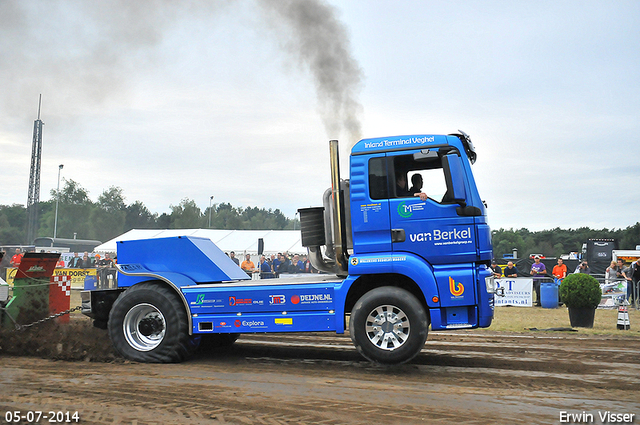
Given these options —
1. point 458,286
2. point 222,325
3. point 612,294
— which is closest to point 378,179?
point 458,286

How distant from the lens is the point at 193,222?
3986 inches

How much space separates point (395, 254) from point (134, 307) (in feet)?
12.0

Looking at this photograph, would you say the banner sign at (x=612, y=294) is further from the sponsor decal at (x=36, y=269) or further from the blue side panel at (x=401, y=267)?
the sponsor decal at (x=36, y=269)

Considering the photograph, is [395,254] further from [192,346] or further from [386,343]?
[192,346]

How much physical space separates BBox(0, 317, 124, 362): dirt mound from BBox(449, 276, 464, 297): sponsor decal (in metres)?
4.53

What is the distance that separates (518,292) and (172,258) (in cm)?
1422

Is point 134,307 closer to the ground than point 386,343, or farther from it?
farther from it

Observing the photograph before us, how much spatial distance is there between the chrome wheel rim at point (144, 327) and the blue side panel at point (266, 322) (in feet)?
1.88

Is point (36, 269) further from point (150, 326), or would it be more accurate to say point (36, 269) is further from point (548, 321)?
point (548, 321)

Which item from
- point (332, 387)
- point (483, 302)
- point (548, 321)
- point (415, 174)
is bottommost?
point (332, 387)

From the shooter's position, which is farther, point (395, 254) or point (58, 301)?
point (58, 301)

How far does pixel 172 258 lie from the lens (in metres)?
7.48

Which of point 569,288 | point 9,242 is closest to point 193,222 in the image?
point 9,242

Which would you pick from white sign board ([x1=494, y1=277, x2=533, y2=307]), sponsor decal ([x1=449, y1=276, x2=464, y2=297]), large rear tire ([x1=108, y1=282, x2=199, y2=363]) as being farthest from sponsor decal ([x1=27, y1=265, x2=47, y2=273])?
white sign board ([x1=494, y1=277, x2=533, y2=307])
